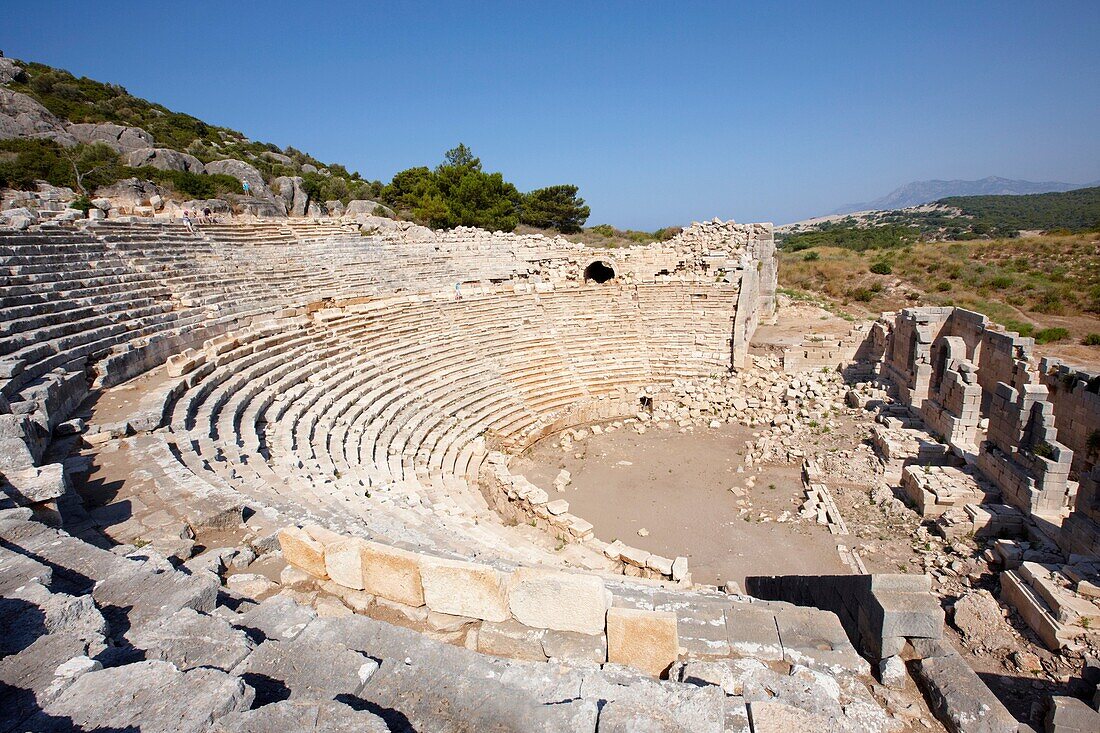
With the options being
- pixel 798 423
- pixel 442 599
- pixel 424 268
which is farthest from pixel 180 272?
pixel 798 423

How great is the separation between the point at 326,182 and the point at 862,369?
30047mm

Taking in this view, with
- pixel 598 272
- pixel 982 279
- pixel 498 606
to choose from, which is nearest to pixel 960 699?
pixel 498 606

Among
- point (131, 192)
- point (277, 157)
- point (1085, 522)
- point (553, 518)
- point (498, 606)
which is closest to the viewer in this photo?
point (498, 606)

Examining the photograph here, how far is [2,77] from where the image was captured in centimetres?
2942

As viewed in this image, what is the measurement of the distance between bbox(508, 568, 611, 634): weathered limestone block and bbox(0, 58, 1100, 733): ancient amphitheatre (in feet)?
0.07

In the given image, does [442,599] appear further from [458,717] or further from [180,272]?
[180,272]

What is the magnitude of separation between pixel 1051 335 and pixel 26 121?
43.0 m

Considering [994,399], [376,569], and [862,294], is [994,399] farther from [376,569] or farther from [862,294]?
[862,294]

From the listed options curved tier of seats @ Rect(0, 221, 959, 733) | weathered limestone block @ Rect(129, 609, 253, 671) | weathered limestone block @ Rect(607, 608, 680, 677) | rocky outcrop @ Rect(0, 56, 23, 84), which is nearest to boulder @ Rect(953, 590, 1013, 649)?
curved tier of seats @ Rect(0, 221, 959, 733)

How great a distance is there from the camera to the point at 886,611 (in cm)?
372

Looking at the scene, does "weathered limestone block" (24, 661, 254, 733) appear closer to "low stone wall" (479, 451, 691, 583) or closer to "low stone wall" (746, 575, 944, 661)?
"low stone wall" (746, 575, 944, 661)

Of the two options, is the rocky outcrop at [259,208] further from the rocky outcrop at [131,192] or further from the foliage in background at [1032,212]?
the foliage in background at [1032,212]

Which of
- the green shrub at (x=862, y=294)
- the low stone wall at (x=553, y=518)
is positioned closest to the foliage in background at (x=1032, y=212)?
the green shrub at (x=862, y=294)

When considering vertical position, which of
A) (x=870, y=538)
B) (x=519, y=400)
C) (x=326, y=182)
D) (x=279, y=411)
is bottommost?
(x=870, y=538)
